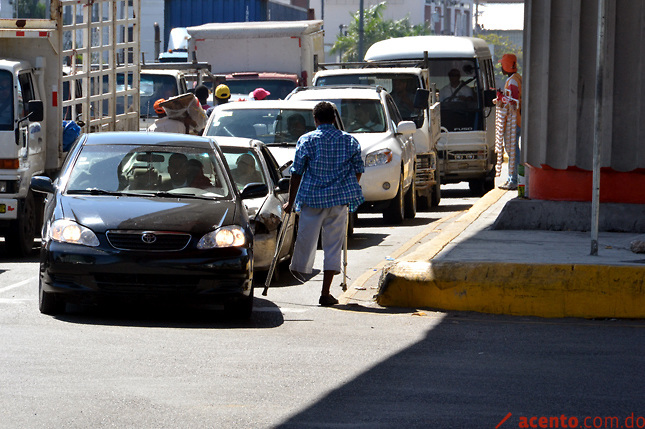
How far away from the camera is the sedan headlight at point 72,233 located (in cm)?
902

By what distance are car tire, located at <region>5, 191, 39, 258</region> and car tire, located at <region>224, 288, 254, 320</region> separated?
4.85m

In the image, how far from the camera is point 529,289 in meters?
9.42

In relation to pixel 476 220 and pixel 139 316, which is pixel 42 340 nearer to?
pixel 139 316

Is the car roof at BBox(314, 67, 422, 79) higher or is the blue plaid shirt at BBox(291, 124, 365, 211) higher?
the car roof at BBox(314, 67, 422, 79)

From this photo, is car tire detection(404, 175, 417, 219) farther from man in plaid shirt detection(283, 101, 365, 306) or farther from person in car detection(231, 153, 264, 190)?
man in plaid shirt detection(283, 101, 365, 306)

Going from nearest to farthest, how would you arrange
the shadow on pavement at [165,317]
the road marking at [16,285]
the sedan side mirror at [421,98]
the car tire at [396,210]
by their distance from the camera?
the shadow on pavement at [165,317]
the road marking at [16,285]
the car tire at [396,210]
the sedan side mirror at [421,98]

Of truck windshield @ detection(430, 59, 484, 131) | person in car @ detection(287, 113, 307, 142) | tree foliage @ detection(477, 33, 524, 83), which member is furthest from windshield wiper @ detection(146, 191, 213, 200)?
tree foliage @ detection(477, 33, 524, 83)

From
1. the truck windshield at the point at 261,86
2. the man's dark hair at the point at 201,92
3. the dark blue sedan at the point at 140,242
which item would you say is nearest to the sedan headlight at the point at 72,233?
the dark blue sedan at the point at 140,242

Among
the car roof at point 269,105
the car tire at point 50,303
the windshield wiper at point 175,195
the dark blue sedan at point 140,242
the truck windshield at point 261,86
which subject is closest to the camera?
the dark blue sedan at point 140,242

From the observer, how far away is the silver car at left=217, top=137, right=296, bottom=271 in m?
11.2

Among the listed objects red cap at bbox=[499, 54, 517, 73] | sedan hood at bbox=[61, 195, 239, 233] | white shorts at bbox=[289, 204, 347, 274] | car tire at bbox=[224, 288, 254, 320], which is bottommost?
car tire at bbox=[224, 288, 254, 320]

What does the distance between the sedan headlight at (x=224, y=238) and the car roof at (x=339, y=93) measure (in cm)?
825

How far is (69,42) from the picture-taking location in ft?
51.6

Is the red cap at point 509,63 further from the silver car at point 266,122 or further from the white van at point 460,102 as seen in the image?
the silver car at point 266,122
